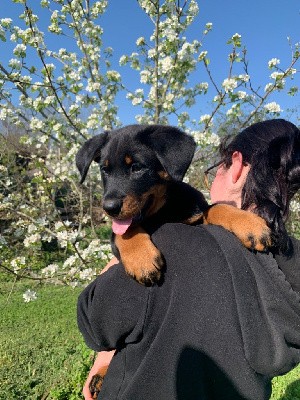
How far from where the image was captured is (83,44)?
4629 millimetres

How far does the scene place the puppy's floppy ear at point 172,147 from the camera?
1912 mm

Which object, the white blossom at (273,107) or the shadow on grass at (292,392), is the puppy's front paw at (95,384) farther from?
the white blossom at (273,107)

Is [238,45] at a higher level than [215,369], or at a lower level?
higher

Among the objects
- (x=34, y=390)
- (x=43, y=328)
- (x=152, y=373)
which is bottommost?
(x=43, y=328)

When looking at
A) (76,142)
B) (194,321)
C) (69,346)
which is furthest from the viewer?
(69,346)

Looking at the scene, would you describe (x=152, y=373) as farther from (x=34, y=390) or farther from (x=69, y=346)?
(x=69, y=346)

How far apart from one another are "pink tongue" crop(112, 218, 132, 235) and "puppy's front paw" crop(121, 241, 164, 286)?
9.2 inches

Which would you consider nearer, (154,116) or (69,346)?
(154,116)

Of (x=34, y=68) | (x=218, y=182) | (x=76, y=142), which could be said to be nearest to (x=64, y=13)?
(x=34, y=68)

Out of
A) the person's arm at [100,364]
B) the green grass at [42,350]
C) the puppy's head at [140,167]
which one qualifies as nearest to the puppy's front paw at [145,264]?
the puppy's head at [140,167]

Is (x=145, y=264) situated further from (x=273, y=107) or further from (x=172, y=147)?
(x=273, y=107)

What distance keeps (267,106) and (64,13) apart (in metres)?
2.42

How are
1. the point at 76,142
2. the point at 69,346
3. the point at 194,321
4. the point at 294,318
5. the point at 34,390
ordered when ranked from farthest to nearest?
the point at 69,346, the point at 76,142, the point at 34,390, the point at 294,318, the point at 194,321

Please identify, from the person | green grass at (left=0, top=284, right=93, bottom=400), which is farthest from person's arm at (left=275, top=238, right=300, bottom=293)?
green grass at (left=0, top=284, right=93, bottom=400)
